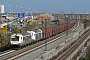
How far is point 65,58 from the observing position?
34875 millimetres

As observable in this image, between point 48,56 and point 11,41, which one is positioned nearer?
point 48,56

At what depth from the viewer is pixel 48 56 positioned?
32812mm

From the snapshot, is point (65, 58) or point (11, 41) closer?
point (65, 58)

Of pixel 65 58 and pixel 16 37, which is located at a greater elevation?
pixel 16 37

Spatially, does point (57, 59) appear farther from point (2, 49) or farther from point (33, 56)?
point (2, 49)

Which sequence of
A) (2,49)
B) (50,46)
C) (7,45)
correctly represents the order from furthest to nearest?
1. (50,46)
2. (7,45)
3. (2,49)

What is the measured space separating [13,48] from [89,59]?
12.4 meters

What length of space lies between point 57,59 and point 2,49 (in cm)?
732

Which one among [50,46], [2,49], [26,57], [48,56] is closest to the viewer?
[26,57]

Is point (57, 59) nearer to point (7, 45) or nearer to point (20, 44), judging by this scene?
point (20, 44)

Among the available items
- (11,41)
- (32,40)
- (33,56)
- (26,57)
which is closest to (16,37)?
(11,41)

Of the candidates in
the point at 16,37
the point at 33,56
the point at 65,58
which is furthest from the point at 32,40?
the point at 33,56

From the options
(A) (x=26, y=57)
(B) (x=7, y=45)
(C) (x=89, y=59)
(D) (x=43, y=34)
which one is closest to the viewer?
(A) (x=26, y=57)

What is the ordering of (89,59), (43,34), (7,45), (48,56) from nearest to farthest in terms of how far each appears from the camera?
(89,59) < (48,56) < (7,45) < (43,34)
